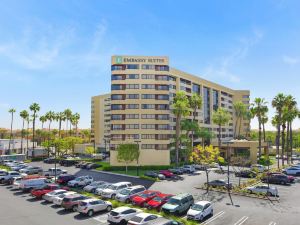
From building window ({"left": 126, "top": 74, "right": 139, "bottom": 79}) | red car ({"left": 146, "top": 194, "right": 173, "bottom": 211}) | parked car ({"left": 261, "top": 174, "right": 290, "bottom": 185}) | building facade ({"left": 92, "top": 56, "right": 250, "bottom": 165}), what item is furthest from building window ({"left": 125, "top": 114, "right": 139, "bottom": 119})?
red car ({"left": 146, "top": 194, "right": 173, "bottom": 211})

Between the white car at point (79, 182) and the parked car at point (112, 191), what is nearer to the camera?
the parked car at point (112, 191)

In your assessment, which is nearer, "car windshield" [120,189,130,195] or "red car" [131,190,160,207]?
"red car" [131,190,160,207]

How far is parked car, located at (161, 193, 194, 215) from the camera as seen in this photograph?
29.4 meters

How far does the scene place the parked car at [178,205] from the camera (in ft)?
96.5

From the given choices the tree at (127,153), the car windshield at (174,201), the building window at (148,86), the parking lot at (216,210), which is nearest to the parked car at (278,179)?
the parking lot at (216,210)

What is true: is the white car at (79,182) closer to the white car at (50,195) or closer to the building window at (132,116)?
the white car at (50,195)

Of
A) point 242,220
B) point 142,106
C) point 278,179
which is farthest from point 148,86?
point 242,220

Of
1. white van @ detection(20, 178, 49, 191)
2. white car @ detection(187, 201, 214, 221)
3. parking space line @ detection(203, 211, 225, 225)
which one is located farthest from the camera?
white van @ detection(20, 178, 49, 191)

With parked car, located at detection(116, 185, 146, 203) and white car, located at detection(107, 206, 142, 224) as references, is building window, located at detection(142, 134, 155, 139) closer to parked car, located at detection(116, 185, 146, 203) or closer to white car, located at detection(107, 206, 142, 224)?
parked car, located at detection(116, 185, 146, 203)

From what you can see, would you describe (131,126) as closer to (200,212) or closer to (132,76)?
(132,76)

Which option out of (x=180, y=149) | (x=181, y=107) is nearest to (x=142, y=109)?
(x=181, y=107)

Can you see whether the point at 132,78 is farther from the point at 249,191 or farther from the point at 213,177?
the point at 249,191

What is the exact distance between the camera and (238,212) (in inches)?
1236

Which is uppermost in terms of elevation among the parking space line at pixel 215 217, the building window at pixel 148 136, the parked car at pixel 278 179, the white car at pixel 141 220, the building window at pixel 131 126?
the building window at pixel 131 126
